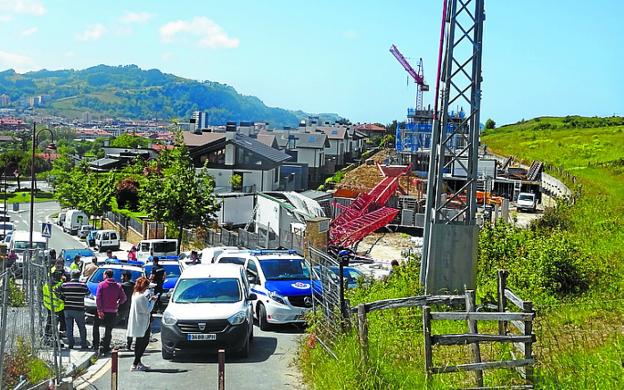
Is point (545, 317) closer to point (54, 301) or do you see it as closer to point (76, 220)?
point (54, 301)

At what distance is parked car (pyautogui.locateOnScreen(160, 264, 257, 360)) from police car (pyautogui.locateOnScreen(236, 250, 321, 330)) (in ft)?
6.04

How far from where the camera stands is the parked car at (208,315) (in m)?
13.8

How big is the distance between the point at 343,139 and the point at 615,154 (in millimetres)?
42429

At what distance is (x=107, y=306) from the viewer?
1438cm

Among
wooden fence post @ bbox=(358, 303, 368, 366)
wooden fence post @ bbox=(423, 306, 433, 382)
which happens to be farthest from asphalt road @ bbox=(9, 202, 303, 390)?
wooden fence post @ bbox=(423, 306, 433, 382)

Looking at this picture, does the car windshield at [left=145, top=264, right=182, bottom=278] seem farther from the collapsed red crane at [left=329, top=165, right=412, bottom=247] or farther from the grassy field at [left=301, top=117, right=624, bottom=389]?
the collapsed red crane at [left=329, top=165, right=412, bottom=247]

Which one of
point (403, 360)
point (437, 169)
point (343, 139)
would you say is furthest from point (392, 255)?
point (343, 139)

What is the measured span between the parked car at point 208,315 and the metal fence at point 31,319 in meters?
2.24

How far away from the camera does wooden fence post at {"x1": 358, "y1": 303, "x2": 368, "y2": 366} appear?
9898mm

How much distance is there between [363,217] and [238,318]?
1325 inches

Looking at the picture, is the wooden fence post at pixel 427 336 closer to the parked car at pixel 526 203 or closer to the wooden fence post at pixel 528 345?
the wooden fence post at pixel 528 345

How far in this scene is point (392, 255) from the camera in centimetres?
4262

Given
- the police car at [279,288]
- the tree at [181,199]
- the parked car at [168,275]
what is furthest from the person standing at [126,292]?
the tree at [181,199]

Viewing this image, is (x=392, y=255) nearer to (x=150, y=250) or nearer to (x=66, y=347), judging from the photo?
(x=150, y=250)
